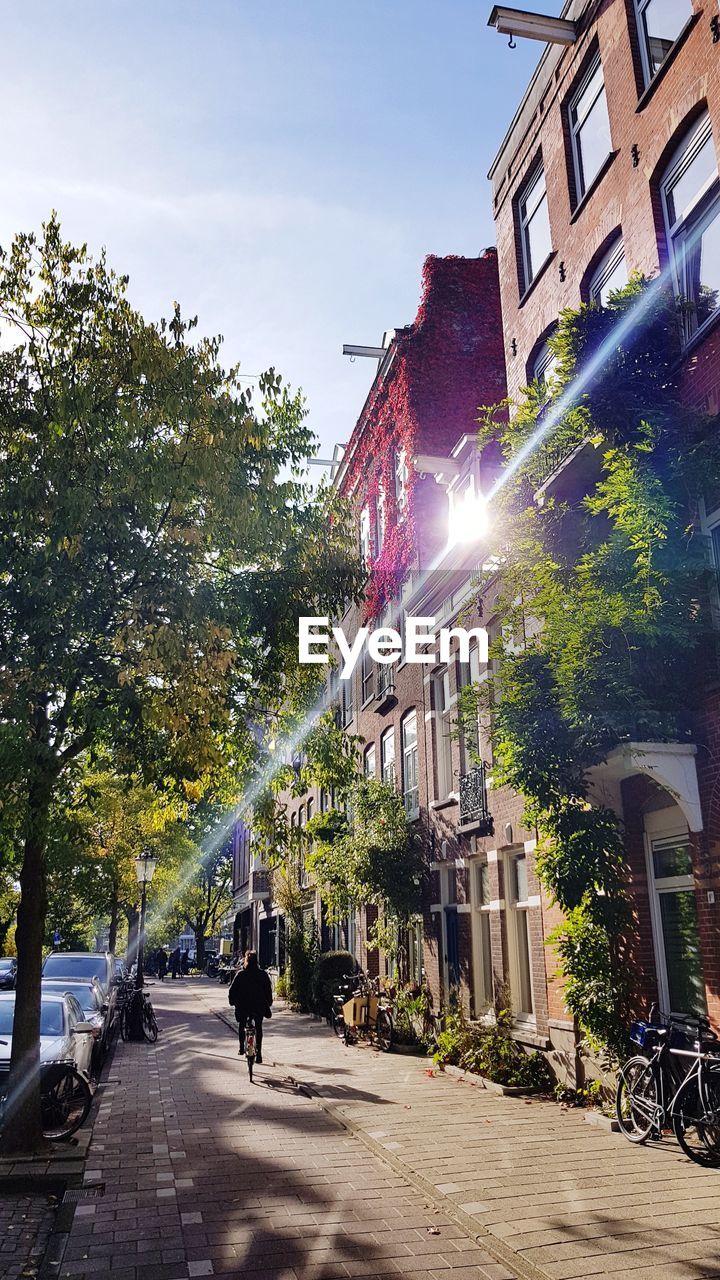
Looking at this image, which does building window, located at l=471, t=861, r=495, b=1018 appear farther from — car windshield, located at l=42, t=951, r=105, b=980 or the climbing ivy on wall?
car windshield, located at l=42, t=951, r=105, b=980

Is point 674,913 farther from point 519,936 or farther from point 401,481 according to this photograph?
point 401,481

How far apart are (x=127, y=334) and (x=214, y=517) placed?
211 centimetres

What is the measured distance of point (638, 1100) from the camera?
30.6 ft

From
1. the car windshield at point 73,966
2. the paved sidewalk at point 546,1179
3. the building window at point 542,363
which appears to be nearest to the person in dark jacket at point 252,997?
the paved sidewalk at point 546,1179

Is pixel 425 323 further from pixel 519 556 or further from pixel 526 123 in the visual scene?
pixel 519 556

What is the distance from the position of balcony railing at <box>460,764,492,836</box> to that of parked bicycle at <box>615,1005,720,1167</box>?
595 centimetres

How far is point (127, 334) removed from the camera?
10.3 metres

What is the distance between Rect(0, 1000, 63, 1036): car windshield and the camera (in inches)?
485

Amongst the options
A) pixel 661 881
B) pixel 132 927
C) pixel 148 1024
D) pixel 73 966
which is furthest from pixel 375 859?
pixel 132 927

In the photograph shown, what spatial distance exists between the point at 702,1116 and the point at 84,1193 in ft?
17.0

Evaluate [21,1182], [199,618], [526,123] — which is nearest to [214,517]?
[199,618]

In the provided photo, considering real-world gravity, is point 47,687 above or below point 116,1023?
above

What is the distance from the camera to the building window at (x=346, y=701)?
2911 cm

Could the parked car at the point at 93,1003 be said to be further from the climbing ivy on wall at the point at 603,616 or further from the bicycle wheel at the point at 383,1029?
the climbing ivy on wall at the point at 603,616
